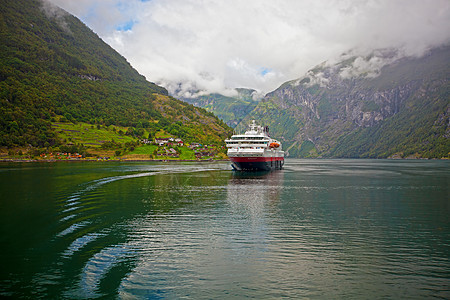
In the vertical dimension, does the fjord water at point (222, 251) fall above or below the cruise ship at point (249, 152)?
below

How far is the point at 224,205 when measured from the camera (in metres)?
45.5

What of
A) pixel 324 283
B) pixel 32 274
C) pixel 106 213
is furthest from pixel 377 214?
pixel 32 274

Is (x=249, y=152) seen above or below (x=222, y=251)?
above

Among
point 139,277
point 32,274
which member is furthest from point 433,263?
point 32,274

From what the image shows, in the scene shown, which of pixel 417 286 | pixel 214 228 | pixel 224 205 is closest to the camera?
pixel 417 286

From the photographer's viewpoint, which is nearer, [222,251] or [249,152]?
[222,251]

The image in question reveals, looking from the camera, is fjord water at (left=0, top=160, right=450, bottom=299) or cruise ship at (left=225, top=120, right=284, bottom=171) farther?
cruise ship at (left=225, top=120, right=284, bottom=171)

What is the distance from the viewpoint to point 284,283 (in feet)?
59.9

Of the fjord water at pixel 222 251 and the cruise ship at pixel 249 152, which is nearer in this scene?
the fjord water at pixel 222 251

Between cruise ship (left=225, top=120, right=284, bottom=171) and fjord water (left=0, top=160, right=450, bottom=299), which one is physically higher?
cruise ship (left=225, top=120, right=284, bottom=171)

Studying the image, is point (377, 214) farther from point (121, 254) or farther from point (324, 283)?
point (121, 254)

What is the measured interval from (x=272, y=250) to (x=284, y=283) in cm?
619

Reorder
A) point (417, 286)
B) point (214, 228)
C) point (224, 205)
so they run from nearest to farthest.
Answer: point (417, 286) → point (214, 228) → point (224, 205)

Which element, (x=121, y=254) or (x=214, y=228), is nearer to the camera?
(x=121, y=254)
